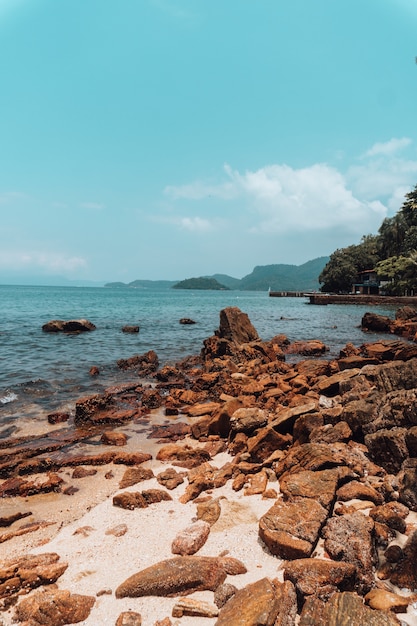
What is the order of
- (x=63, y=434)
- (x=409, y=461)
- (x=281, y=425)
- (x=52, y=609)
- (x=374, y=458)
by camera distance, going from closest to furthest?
(x=52, y=609), (x=409, y=461), (x=374, y=458), (x=281, y=425), (x=63, y=434)

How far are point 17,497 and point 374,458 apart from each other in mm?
6402

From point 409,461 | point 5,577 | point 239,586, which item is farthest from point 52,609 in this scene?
point 409,461

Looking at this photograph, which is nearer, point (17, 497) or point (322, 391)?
point (17, 497)

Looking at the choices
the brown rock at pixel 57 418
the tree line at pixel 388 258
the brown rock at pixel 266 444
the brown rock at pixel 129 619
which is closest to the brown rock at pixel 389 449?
the brown rock at pixel 266 444

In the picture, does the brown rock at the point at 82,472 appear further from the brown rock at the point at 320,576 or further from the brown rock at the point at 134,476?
the brown rock at the point at 320,576

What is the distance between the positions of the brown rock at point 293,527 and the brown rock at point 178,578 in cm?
47

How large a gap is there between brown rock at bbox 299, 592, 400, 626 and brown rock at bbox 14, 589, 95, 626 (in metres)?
2.19

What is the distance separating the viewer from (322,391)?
11.0 metres

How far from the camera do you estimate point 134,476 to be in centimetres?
680

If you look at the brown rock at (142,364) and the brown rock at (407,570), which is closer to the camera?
the brown rock at (407,570)

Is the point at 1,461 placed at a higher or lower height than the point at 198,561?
lower

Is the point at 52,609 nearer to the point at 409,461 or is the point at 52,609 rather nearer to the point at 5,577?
the point at 5,577

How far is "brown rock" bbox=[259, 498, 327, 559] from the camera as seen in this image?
13.3 ft

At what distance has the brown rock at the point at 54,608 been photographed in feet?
11.6
